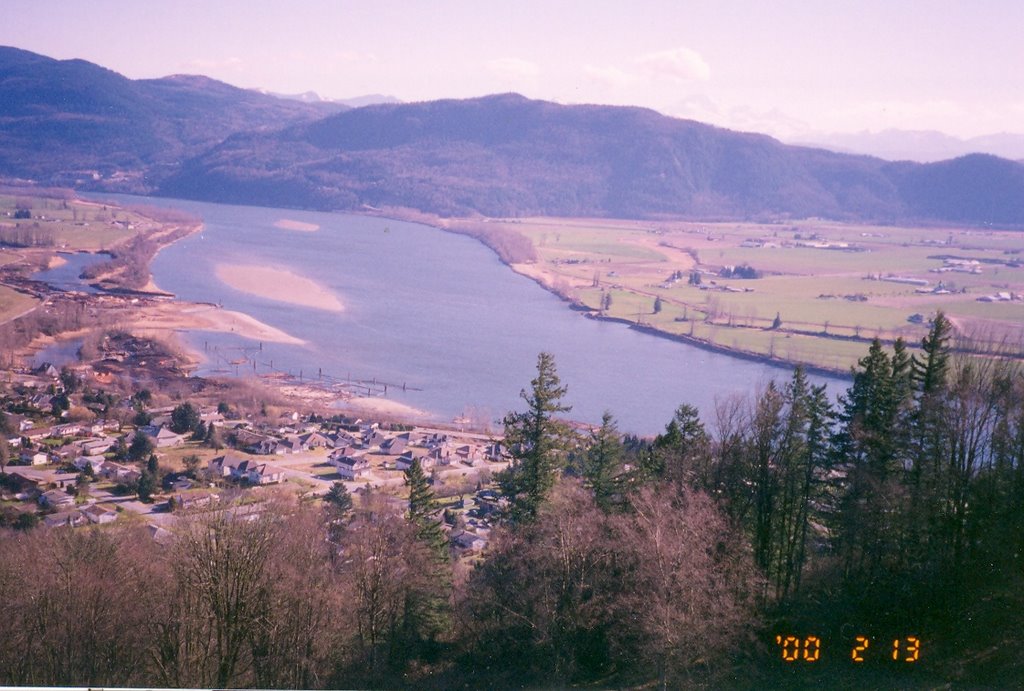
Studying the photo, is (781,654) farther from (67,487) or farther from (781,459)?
(67,487)

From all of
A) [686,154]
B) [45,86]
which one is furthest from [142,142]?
[686,154]

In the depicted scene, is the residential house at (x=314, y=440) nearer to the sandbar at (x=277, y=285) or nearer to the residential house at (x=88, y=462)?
the residential house at (x=88, y=462)

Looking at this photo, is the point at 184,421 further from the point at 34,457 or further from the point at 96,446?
the point at 34,457

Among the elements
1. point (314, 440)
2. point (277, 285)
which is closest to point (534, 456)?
point (314, 440)

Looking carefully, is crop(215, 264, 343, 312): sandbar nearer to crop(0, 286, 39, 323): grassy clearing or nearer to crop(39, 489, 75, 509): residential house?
crop(0, 286, 39, 323): grassy clearing

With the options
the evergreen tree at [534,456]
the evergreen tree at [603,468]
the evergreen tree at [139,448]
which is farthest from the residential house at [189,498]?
the evergreen tree at [603,468]

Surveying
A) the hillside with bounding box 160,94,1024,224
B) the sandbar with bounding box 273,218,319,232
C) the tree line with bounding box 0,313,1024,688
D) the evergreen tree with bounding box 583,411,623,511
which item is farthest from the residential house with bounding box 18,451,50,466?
the hillside with bounding box 160,94,1024,224
